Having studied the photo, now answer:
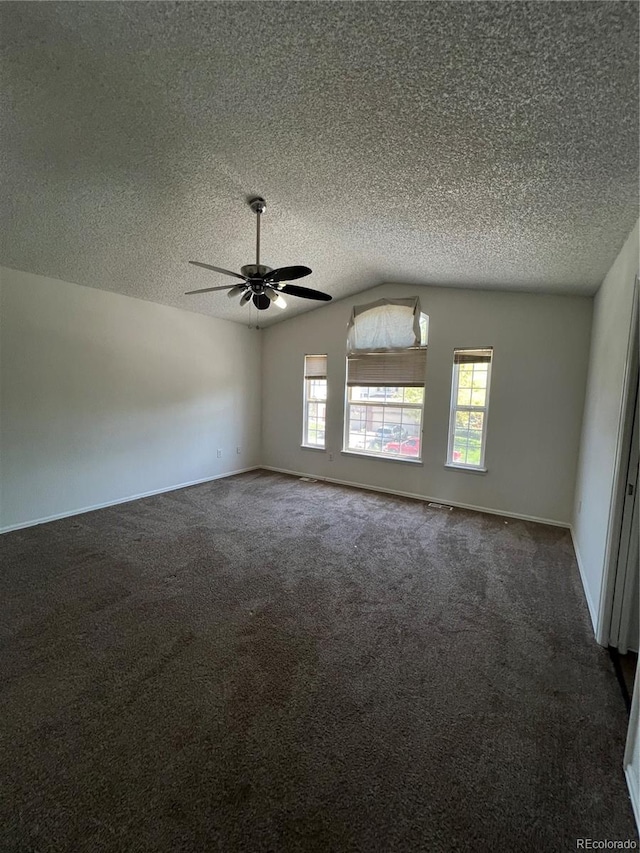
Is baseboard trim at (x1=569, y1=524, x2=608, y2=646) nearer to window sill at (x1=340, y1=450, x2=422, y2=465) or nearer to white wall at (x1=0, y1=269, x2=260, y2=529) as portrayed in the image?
window sill at (x1=340, y1=450, x2=422, y2=465)

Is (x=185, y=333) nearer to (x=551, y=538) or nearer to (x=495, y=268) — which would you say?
(x=495, y=268)

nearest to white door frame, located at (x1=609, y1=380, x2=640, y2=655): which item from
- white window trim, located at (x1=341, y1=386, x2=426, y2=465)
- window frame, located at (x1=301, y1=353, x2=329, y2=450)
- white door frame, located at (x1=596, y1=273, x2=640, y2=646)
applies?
white door frame, located at (x1=596, y1=273, x2=640, y2=646)

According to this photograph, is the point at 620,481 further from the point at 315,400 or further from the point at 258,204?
the point at 315,400

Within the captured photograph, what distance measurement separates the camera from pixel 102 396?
13.9 feet

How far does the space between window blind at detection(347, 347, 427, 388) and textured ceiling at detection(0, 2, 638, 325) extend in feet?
5.48

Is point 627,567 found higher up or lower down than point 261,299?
lower down

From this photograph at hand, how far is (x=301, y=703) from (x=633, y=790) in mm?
1321

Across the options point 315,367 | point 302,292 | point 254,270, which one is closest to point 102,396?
point 254,270

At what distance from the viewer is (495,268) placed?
340cm

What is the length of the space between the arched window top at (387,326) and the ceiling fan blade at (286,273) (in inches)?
99.6

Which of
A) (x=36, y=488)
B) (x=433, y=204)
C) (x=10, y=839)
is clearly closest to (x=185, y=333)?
(x=36, y=488)

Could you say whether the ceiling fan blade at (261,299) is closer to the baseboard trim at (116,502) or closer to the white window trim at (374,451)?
the white window trim at (374,451)

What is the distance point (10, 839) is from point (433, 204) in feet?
12.1

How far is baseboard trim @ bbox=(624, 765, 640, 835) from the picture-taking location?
1209 mm
